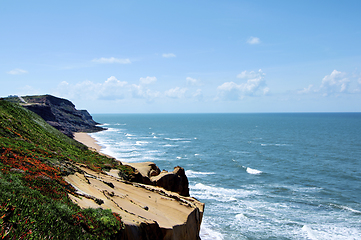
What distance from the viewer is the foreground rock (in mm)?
12156

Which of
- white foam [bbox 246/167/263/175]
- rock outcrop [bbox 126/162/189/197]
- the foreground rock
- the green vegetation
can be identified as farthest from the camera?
white foam [bbox 246/167/263/175]

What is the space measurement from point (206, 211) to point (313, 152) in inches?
2190

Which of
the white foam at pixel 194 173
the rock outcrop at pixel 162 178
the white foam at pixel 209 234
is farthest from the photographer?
the white foam at pixel 194 173

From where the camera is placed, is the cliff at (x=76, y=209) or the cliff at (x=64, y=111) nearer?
the cliff at (x=76, y=209)

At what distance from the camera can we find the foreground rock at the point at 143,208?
12.2 m

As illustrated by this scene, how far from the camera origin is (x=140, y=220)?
494 inches

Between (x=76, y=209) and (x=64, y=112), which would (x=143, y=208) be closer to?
(x=76, y=209)

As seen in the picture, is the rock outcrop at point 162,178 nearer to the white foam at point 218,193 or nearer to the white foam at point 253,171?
the white foam at point 218,193

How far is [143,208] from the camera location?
51.2 feet

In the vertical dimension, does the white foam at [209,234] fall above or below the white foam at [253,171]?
below

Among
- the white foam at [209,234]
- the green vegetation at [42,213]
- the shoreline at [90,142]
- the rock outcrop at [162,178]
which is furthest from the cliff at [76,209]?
the shoreline at [90,142]

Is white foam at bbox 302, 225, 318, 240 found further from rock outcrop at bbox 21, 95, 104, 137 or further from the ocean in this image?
rock outcrop at bbox 21, 95, 104, 137

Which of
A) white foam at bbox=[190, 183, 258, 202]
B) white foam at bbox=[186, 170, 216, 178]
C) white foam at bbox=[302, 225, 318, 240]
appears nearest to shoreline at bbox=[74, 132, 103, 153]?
white foam at bbox=[186, 170, 216, 178]

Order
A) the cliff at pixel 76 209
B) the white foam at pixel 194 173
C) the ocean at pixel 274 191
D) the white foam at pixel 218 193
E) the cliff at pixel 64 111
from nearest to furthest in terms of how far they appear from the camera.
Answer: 1. the cliff at pixel 76 209
2. the ocean at pixel 274 191
3. the white foam at pixel 218 193
4. the white foam at pixel 194 173
5. the cliff at pixel 64 111
